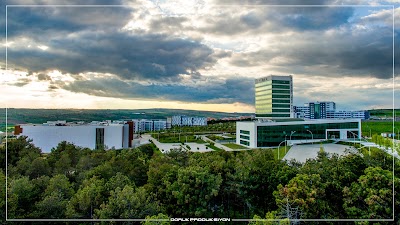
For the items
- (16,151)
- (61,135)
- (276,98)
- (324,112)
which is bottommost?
(16,151)

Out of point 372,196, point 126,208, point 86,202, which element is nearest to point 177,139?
point 86,202

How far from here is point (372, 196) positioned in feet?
10.2

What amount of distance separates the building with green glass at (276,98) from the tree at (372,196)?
31.5 feet

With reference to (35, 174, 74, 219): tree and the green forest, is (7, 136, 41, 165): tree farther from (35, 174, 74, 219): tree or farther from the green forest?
(35, 174, 74, 219): tree

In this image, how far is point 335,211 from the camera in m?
3.38

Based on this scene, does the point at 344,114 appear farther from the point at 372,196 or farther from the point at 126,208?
the point at 126,208

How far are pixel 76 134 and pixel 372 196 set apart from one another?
8.41 meters

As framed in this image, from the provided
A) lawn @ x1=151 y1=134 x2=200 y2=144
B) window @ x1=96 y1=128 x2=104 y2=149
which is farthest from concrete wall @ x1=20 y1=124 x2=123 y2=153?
lawn @ x1=151 y1=134 x2=200 y2=144

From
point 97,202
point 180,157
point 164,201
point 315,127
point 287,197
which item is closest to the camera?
point 287,197

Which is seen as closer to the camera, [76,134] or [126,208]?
[126,208]

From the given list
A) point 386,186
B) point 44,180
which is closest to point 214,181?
point 386,186

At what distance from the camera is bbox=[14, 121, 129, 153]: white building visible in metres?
8.55

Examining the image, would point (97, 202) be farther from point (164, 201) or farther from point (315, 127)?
point (315, 127)

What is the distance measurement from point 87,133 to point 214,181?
670cm
